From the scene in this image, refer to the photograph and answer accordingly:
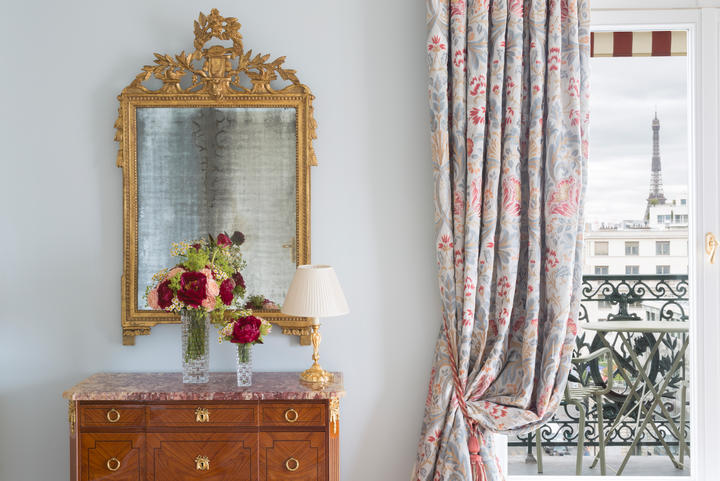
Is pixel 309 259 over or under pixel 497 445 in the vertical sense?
over

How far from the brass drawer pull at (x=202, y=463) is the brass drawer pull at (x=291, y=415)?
13.3 inches

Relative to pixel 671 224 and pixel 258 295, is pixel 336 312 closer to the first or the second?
pixel 258 295

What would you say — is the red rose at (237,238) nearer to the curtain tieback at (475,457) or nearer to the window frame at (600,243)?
the curtain tieback at (475,457)

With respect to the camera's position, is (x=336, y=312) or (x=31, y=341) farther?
(x=31, y=341)

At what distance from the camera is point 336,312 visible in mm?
1945

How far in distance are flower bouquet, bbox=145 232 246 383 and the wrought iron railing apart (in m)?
1.60

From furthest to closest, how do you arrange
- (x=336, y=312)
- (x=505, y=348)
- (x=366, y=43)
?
(x=366, y=43)
(x=505, y=348)
(x=336, y=312)

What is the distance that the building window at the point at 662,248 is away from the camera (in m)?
2.39

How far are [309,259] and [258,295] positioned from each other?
27 cm

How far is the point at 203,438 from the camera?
1.95m

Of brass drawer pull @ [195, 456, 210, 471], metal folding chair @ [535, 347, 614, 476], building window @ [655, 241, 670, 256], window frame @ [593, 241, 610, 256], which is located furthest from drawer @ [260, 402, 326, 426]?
building window @ [655, 241, 670, 256]

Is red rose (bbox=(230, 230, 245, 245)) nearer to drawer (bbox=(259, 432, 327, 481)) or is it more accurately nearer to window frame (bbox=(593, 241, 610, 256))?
drawer (bbox=(259, 432, 327, 481))

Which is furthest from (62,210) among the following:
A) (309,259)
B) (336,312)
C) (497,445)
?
(497,445)

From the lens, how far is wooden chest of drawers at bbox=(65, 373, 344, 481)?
1.95m
